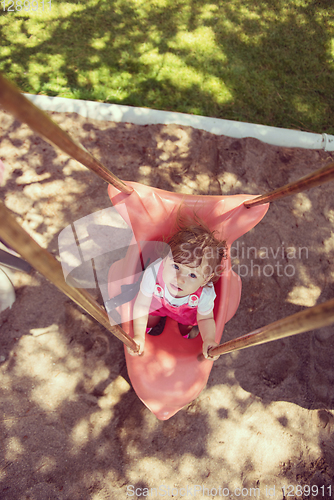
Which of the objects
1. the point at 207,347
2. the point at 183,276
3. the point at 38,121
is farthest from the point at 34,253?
the point at 207,347

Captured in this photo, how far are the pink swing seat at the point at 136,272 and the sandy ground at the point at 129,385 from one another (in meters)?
0.39

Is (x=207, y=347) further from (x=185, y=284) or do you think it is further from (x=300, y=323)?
(x=300, y=323)

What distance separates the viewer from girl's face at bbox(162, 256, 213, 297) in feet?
4.65

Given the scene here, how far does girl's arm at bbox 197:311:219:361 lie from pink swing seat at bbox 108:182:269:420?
52 millimetres

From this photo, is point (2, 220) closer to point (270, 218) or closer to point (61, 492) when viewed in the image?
point (61, 492)

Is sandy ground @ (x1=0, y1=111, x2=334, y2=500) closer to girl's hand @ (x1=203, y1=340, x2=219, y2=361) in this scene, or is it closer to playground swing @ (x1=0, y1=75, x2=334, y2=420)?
playground swing @ (x1=0, y1=75, x2=334, y2=420)

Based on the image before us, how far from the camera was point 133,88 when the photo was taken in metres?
2.72

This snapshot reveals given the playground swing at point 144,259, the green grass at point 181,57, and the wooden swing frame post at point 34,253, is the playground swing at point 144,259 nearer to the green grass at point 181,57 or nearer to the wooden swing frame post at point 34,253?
the wooden swing frame post at point 34,253

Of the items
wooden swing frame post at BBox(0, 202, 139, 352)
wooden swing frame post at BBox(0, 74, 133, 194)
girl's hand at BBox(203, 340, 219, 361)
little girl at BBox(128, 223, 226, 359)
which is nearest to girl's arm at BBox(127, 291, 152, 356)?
little girl at BBox(128, 223, 226, 359)

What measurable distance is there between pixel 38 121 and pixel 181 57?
8.20 ft

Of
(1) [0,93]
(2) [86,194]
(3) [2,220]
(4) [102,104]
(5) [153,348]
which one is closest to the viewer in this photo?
(3) [2,220]

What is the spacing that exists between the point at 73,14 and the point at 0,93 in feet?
9.81

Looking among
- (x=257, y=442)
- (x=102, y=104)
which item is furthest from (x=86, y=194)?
(x=257, y=442)

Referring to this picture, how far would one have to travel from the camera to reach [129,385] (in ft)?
6.31
